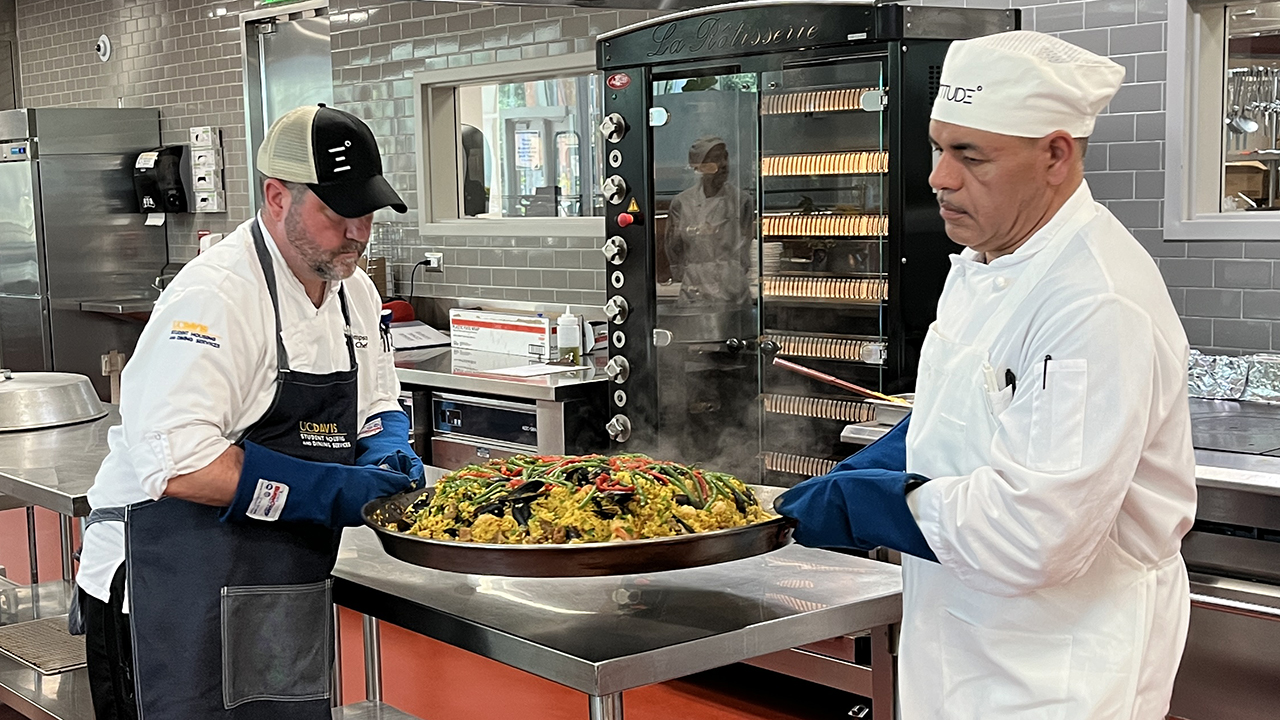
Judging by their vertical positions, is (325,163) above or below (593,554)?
above

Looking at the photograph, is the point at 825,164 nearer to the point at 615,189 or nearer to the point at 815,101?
the point at 815,101

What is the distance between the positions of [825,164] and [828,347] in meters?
0.63

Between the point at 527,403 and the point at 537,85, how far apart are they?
1.83m

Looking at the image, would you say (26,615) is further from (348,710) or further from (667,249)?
(667,249)

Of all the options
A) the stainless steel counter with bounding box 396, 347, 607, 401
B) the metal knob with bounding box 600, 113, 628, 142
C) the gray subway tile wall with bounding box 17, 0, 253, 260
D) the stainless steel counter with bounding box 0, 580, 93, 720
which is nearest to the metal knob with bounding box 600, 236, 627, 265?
the metal knob with bounding box 600, 113, 628, 142

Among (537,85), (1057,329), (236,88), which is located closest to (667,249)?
(537,85)

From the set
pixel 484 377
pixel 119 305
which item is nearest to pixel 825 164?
pixel 484 377

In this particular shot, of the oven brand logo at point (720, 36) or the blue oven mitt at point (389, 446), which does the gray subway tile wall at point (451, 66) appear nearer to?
the oven brand logo at point (720, 36)

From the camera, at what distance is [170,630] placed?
2264 mm

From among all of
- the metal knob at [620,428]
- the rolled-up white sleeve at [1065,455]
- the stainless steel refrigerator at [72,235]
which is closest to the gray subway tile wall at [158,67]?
the stainless steel refrigerator at [72,235]

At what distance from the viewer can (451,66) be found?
6602 millimetres

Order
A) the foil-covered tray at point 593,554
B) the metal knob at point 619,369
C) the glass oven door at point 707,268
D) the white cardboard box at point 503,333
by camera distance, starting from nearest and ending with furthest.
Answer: the foil-covered tray at point 593,554 → the glass oven door at point 707,268 → the metal knob at point 619,369 → the white cardboard box at point 503,333

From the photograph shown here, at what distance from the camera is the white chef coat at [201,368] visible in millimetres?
2107

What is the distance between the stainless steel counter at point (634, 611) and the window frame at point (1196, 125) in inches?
89.0
